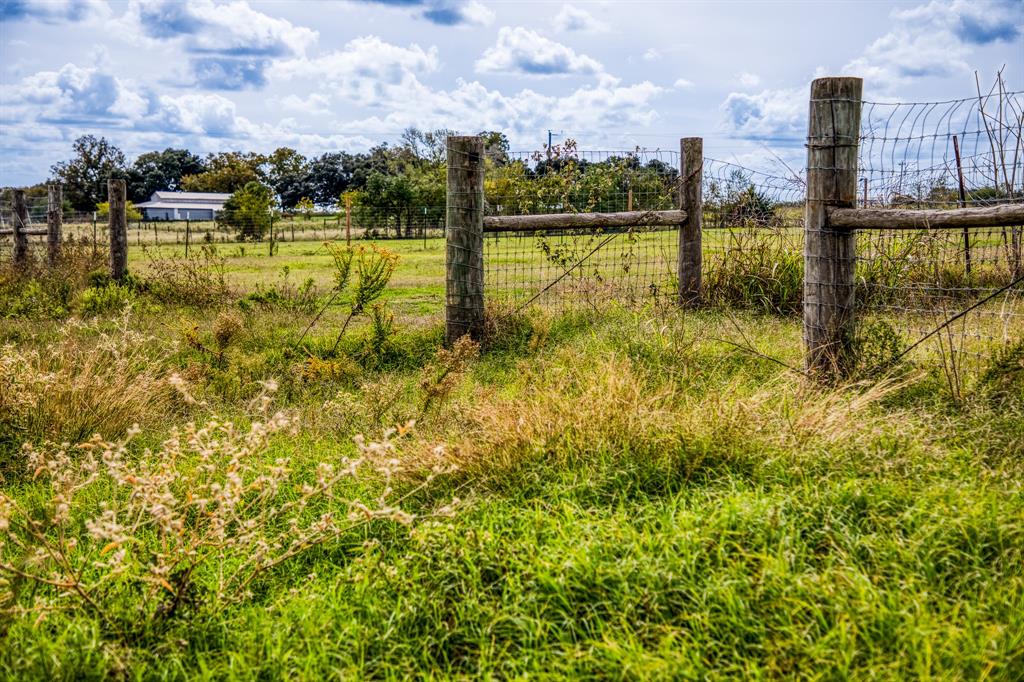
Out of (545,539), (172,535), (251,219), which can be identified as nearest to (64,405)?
(172,535)

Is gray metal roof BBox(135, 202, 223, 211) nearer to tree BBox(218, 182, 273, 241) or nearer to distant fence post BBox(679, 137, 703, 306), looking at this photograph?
tree BBox(218, 182, 273, 241)

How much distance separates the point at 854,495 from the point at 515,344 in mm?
4606

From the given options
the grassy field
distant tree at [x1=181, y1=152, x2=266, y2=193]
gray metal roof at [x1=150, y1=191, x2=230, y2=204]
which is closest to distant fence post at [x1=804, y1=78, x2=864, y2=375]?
the grassy field

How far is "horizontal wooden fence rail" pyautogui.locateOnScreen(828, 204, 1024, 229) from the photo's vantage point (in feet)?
16.2

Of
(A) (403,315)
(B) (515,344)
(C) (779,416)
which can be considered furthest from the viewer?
(A) (403,315)

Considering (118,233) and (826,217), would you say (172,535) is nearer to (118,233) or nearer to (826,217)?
(826,217)

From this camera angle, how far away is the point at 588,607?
295cm

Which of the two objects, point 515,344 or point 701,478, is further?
point 515,344

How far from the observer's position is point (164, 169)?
10988cm

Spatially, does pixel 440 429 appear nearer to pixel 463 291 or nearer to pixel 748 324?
pixel 463 291

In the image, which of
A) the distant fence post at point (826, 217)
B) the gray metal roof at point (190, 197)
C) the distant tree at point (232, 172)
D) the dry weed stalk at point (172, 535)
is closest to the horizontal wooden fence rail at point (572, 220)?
the distant fence post at point (826, 217)

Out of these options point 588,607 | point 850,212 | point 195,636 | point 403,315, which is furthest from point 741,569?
point 403,315

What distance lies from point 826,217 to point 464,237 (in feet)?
11.2

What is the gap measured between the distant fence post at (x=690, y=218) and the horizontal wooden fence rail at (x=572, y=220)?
37 cm
